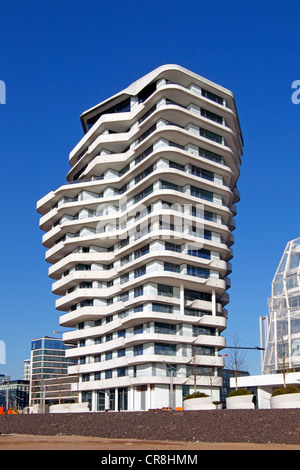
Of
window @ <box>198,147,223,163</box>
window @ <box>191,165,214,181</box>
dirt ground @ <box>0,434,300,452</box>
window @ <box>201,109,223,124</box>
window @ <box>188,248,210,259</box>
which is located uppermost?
window @ <box>201,109,223,124</box>

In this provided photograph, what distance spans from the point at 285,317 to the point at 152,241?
26.2 meters

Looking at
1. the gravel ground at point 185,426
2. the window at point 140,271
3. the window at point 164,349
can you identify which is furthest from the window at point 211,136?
the gravel ground at point 185,426

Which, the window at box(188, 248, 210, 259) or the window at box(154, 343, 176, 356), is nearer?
the window at box(154, 343, 176, 356)

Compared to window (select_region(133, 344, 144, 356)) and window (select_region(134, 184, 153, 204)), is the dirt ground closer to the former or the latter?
window (select_region(133, 344, 144, 356))

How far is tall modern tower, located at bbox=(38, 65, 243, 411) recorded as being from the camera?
75.2 metres

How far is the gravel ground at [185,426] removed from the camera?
36.5 m

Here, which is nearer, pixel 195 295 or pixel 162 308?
pixel 162 308

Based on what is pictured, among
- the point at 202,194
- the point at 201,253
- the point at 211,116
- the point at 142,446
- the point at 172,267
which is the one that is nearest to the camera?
the point at 142,446

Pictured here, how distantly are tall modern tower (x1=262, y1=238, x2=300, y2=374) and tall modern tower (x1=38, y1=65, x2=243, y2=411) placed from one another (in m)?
9.35

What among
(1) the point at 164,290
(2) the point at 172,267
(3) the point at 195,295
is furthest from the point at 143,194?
(3) the point at 195,295

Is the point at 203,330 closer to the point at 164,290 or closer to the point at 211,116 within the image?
the point at 164,290

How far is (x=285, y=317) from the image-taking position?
291 ft

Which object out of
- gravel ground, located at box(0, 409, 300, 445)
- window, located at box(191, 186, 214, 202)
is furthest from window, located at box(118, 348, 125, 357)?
window, located at box(191, 186, 214, 202)
